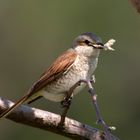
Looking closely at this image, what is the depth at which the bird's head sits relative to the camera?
726 centimetres

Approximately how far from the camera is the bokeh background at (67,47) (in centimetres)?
1584

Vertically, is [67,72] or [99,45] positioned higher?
[99,45]

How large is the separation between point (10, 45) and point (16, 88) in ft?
10.3

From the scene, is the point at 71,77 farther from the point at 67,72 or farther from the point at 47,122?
the point at 47,122

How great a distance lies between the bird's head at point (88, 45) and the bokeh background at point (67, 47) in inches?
272

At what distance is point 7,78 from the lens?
57.1 feet

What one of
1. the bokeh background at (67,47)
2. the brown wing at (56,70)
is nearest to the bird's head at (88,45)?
the brown wing at (56,70)

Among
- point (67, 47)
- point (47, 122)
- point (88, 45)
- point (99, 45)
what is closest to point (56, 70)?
point (88, 45)

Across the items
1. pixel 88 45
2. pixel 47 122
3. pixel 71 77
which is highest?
pixel 88 45

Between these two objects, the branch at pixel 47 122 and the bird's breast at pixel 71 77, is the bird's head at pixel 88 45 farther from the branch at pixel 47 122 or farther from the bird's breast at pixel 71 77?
the branch at pixel 47 122

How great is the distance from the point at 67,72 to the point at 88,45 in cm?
29

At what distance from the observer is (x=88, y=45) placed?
7.43 meters

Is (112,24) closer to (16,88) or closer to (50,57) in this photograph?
(50,57)

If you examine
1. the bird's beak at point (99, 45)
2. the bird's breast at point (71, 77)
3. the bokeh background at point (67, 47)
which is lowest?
the bokeh background at point (67, 47)
